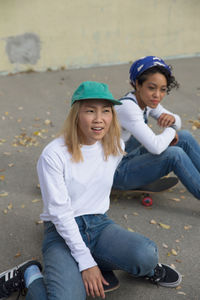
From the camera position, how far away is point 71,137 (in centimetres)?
225

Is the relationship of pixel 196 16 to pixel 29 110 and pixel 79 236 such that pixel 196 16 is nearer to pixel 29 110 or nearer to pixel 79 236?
pixel 29 110

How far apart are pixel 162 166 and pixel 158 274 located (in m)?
0.94

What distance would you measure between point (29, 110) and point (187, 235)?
142 inches

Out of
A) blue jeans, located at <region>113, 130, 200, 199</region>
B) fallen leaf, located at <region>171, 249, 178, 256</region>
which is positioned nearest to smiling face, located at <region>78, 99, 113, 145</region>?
blue jeans, located at <region>113, 130, 200, 199</region>

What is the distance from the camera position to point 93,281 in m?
2.08

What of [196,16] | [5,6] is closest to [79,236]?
[5,6]

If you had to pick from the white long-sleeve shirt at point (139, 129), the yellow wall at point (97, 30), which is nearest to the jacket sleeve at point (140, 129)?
the white long-sleeve shirt at point (139, 129)

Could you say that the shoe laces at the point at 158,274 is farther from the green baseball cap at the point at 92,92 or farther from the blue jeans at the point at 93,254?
the green baseball cap at the point at 92,92

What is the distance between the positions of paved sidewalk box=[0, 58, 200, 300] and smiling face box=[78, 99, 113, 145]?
1.07 m

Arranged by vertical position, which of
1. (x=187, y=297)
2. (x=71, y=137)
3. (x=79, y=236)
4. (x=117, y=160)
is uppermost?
(x=71, y=137)

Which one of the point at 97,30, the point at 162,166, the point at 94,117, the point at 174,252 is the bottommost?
the point at 174,252

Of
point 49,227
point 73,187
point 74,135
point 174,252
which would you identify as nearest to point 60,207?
point 73,187

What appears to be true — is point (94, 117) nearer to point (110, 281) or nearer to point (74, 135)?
point (74, 135)

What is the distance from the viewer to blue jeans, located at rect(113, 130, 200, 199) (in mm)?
3018
